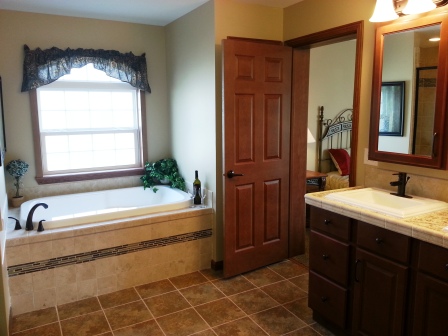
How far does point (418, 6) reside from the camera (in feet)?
6.66

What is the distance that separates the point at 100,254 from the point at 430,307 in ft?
7.39

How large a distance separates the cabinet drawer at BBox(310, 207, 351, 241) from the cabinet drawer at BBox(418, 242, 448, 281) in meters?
0.44

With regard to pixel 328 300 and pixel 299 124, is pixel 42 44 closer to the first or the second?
pixel 299 124

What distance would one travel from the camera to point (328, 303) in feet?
7.66

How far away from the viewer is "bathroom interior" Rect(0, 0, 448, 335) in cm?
246

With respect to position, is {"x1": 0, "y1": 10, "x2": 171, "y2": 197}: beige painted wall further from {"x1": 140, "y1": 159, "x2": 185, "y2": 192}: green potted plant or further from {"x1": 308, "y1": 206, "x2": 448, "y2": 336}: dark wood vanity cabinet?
{"x1": 308, "y1": 206, "x2": 448, "y2": 336}: dark wood vanity cabinet

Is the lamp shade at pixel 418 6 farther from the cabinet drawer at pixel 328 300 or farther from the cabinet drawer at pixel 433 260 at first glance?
the cabinet drawer at pixel 328 300

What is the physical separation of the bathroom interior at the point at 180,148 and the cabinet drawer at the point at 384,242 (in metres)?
0.52

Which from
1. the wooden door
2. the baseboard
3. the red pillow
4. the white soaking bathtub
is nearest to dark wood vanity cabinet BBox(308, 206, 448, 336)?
the wooden door

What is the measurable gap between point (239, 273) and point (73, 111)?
2.33 m

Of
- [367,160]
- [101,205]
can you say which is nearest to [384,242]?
[367,160]

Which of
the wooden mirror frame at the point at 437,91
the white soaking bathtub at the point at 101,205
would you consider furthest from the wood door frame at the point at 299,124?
the white soaking bathtub at the point at 101,205

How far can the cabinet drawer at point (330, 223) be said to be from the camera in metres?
2.13

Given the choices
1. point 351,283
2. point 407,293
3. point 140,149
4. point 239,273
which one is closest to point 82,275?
point 239,273
